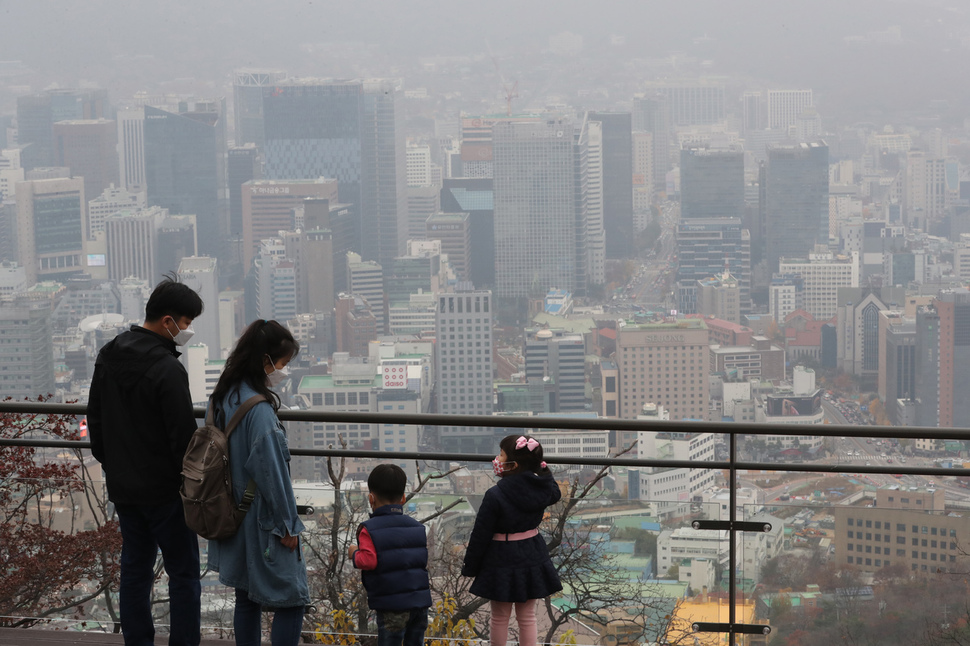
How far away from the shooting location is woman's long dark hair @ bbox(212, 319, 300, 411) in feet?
6.24

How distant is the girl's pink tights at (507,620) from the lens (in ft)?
7.27

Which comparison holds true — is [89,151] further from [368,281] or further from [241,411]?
[241,411]

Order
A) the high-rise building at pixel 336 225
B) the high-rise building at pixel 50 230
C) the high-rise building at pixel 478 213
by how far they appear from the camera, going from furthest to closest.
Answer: the high-rise building at pixel 478 213, the high-rise building at pixel 336 225, the high-rise building at pixel 50 230

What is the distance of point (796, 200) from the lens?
82.4 metres

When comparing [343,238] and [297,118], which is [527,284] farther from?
[297,118]

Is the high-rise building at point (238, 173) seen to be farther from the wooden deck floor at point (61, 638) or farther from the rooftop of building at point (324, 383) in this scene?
the wooden deck floor at point (61, 638)

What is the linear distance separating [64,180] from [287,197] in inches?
747

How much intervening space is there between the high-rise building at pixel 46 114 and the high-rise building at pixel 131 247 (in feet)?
30.2

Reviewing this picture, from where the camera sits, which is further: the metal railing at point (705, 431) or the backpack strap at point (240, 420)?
the metal railing at point (705, 431)

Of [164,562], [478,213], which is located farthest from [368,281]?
[164,562]

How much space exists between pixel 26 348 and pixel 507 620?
68986 mm

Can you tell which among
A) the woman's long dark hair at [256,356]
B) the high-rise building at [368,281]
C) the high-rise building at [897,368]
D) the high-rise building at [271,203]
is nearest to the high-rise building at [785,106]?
the high-rise building at [897,368]

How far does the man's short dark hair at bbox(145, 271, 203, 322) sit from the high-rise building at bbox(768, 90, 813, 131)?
91.5 metres

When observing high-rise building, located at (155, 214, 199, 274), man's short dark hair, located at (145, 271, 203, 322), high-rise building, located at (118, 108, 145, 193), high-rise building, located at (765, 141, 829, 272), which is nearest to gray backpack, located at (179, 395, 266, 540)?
man's short dark hair, located at (145, 271, 203, 322)
